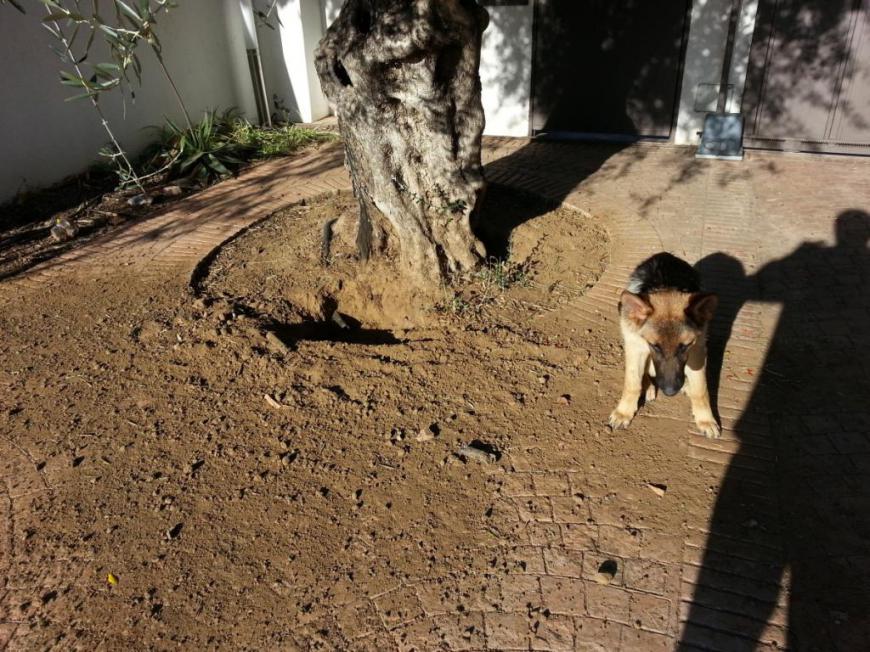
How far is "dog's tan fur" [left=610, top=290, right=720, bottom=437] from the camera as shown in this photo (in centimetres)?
331

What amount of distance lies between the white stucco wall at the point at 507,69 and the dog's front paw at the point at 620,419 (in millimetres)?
7563

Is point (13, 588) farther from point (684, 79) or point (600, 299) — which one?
point (684, 79)

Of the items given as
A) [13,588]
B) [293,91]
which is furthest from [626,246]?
[293,91]

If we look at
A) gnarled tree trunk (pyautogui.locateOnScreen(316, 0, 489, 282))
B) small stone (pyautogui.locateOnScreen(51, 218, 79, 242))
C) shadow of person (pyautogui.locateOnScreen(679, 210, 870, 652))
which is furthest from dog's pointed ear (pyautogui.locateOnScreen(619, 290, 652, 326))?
small stone (pyautogui.locateOnScreen(51, 218, 79, 242))

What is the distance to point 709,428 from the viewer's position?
3.82 m

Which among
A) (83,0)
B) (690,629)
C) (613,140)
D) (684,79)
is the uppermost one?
(83,0)

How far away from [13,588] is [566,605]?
2835 millimetres

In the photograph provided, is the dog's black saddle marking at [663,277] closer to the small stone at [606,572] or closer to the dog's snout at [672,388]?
the dog's snout at [672,388]

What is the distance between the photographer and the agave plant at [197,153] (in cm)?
900

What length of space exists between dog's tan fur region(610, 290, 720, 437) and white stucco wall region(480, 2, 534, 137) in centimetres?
756

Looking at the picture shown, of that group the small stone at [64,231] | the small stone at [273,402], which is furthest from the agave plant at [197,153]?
the small stone at [273,402]

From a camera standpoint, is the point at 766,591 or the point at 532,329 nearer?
the point at 766,591

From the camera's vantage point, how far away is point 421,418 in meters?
4.07

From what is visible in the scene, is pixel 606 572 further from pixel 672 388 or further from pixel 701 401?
pixel 701 401
